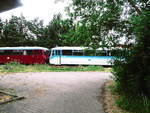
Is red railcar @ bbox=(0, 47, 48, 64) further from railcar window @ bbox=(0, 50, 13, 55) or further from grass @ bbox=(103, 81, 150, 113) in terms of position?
grass @ bbox=(103, 81, 150, 113)

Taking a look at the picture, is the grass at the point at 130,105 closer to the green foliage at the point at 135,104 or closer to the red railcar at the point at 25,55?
the green foliage at the point at 135,104

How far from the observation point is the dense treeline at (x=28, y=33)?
151ft

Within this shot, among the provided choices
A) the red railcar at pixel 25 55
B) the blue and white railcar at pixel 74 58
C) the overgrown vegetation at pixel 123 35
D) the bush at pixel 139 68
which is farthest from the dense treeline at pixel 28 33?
the bush at pixel 139 68

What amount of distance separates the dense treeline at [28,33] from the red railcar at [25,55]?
16.4m

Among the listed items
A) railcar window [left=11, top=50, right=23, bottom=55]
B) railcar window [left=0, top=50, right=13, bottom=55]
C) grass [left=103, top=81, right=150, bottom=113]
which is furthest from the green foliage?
railcar window [left=0, top=50, right=13, bottom=55]

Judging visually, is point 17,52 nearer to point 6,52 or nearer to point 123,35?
point 6,52

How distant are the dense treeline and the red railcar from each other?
53.8 ft

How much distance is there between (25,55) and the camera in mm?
28594

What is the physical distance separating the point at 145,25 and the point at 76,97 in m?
3.97

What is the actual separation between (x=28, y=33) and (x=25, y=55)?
2307 cm

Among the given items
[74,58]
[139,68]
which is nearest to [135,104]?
[139,68]

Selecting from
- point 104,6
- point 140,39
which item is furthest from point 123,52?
point 104,6

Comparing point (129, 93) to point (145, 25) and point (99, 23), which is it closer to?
point (145, 25)

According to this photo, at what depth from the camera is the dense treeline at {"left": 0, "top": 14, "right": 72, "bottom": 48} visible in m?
46.0
